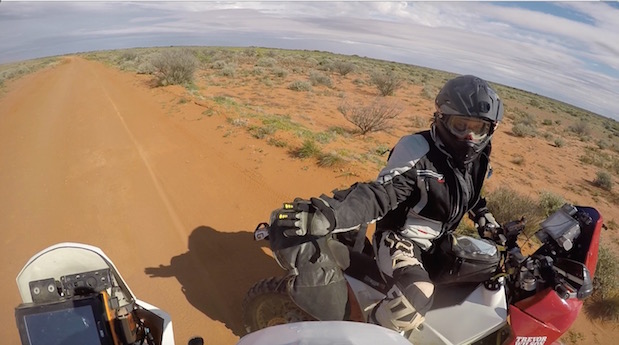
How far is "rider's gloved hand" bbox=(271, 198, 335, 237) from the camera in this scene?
2.07 m

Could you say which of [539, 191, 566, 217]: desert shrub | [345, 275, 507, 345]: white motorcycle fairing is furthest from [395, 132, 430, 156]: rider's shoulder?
[539, 191, 566, 217]: desert shrub

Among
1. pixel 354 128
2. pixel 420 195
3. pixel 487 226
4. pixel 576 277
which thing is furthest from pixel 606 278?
pixel 354 128

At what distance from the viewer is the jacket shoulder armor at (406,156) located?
8.57ft

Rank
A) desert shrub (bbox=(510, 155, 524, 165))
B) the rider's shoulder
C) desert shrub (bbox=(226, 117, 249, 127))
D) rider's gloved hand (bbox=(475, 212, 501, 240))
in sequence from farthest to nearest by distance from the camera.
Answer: desert shrub (bbox=(510, 155, 524, 165)) < desert shrub (bbox=(226, 117, 249, 127)) < rider's gloved hand (bbox=(475, 212, 501, 240)) < the rider's shoulder

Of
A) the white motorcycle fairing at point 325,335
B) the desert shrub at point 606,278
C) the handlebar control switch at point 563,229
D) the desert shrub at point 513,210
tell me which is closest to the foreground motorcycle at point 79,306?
the white motorcycle fairing at point 325,335

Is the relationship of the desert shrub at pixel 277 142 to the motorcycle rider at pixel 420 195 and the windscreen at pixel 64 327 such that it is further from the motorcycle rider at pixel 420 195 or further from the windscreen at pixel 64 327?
the windscreen at pixel 64 327

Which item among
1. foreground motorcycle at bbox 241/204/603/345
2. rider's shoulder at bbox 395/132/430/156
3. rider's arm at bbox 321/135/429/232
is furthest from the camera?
rider's shoulder at bbox 395/132/430/156

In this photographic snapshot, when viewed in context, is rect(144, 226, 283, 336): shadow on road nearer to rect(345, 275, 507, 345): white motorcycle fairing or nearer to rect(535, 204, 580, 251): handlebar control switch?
rect(345, 275, 507, 345): white motorcycle fairing

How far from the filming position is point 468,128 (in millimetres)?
2551

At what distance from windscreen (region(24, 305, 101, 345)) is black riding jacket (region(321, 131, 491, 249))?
154cm

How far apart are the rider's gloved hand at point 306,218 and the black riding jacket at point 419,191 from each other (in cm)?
27

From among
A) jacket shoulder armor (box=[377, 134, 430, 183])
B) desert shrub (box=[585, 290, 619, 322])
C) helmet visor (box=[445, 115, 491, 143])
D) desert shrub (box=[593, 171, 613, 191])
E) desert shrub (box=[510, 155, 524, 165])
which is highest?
helmet visor (box=[445, 115, 491, 143])

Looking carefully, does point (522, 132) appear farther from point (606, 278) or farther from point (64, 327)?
point (64, 327)

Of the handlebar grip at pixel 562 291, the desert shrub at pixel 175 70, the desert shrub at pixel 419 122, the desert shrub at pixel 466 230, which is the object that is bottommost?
the desert shrub at pixel 466 230
